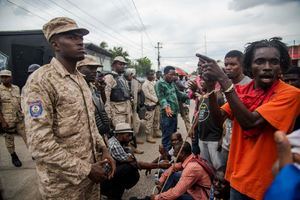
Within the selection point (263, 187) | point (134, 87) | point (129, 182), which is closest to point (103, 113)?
point (129, 182)

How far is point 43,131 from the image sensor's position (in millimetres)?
1833

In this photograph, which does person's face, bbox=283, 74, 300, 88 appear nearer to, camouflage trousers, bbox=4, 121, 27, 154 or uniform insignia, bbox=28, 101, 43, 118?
uniform insignia, bbox=28, 101, 43, 118

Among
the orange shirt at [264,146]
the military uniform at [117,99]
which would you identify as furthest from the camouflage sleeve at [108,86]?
the orange shirt at [264,146]

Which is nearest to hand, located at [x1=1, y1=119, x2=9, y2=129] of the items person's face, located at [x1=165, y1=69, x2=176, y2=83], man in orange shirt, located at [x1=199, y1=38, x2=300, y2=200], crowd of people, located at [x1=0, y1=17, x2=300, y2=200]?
person's face, located at [x1=165, y1=69, x2=176, y2=83]

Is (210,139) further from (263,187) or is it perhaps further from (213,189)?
(263,187)

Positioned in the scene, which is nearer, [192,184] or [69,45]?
[69,45]

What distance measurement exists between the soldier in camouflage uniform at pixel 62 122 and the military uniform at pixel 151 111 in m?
5.16

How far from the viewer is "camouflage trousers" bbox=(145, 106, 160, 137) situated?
290 inches

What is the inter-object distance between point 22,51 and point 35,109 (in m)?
6.96

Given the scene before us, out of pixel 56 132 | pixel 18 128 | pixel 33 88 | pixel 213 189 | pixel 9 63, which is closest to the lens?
pixel 33 88

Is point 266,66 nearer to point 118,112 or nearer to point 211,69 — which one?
point 211,69

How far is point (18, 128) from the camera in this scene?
5625 millimetres

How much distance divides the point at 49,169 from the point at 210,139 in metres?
2.25

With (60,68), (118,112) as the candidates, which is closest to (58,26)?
(60,68)
